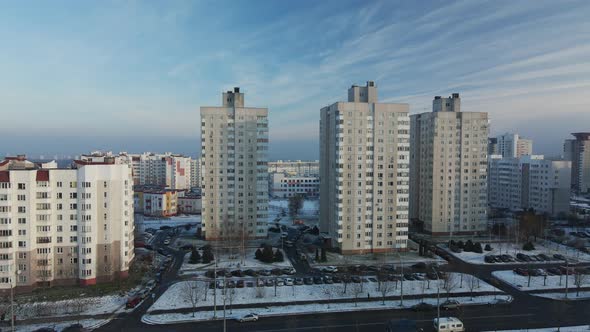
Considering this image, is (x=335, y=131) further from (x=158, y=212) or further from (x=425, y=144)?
(x=158, y=212)

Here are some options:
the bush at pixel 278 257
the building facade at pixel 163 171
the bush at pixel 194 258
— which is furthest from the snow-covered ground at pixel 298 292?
the building facade at pixel 163 171

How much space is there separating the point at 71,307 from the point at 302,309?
21.8m

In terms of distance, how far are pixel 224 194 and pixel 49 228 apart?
2838 cm

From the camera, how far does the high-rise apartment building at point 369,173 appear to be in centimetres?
5912

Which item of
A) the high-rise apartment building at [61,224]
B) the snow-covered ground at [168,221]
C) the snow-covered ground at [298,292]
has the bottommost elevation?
the snow-covered ground at [168,221]

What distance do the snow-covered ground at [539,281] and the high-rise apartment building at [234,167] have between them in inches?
1497

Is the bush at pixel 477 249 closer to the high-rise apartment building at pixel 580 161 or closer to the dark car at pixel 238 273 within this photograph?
the dark car at pixel 238 273

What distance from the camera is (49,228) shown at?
44031 millimetres

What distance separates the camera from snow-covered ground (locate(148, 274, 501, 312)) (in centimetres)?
3978

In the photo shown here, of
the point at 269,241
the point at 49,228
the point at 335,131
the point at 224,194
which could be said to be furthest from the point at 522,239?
the point at 49,228

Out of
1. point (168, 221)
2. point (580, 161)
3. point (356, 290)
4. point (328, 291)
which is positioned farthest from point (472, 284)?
point (580, 161)

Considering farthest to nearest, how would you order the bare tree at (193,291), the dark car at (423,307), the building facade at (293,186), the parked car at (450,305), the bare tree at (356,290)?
the building facade at (293,186)
the bare tree at (356,290)
the parked car at (450,305)
the bare tree at (193,291)
the dark car at (423,307)

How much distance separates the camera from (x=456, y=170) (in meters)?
73.9

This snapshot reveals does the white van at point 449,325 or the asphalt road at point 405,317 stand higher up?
the white van at point 449,325
